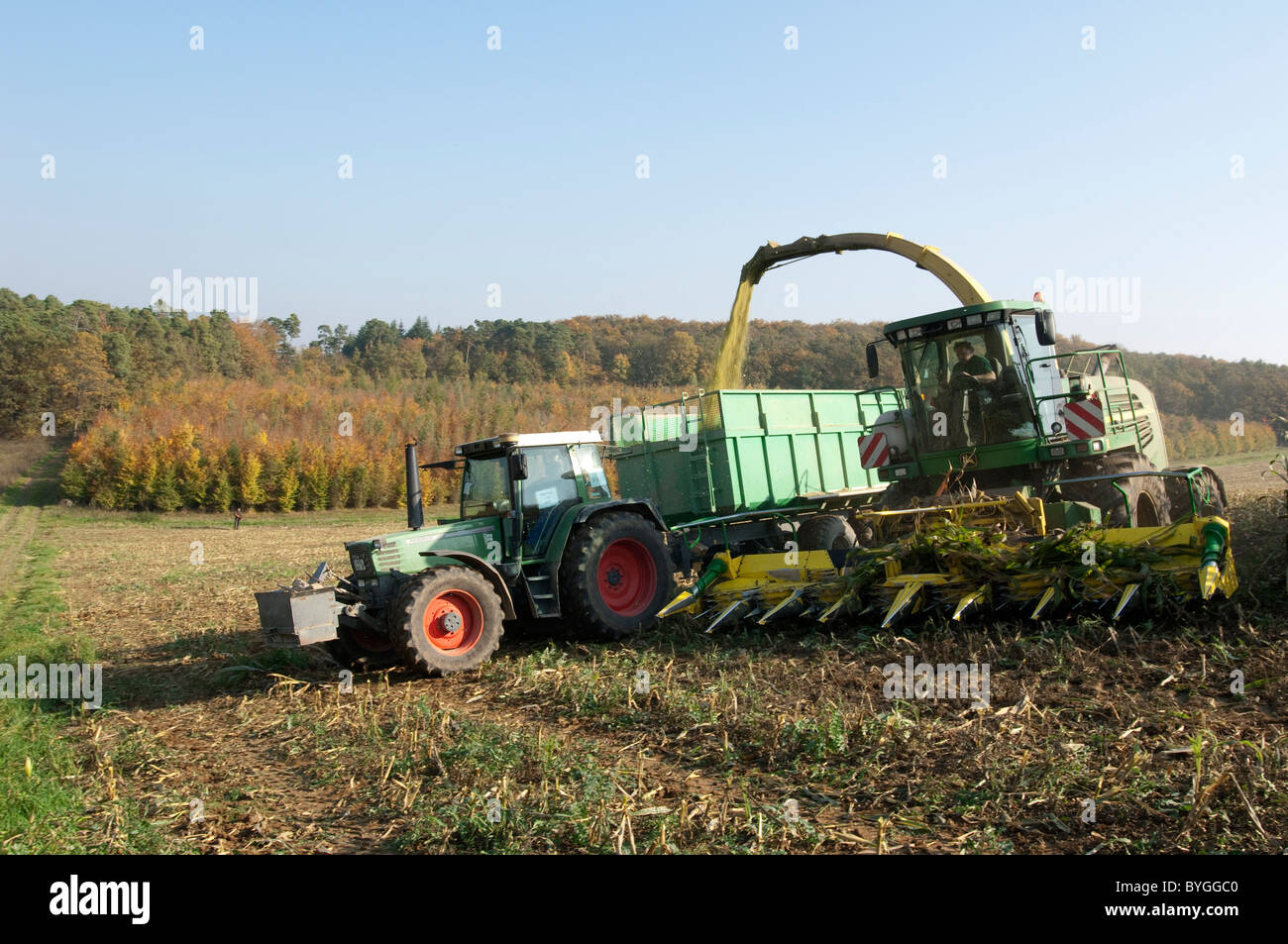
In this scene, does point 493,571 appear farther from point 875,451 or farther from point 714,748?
point 875,451

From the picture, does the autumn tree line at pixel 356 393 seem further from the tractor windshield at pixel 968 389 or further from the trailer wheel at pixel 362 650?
the trailer wheel at pixel 362 650

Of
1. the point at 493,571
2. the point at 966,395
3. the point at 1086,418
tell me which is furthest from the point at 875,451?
the point at 493,571

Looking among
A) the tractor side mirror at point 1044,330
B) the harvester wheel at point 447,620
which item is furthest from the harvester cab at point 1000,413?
the harvester wheel at point 447,620

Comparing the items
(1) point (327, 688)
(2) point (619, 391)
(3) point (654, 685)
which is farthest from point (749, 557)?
(2) point (619, 391)

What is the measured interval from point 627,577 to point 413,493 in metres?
2.34

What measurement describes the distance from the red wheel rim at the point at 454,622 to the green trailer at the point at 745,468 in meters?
3.77

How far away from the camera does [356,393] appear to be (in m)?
51.1

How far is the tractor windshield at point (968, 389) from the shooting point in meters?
9.30

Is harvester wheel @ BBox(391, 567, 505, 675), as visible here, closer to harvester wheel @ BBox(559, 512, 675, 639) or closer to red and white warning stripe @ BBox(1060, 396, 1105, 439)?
harvester wheel @ BBox(559, 512, 675, 639)

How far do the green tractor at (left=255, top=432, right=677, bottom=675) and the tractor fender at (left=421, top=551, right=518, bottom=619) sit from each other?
1 cm

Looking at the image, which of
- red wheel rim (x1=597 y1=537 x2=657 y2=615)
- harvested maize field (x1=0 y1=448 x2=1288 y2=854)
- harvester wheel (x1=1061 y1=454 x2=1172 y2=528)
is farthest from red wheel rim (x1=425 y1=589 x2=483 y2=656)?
harvester wheel (x1=1061 y1=454 x2=1172 y2=528)
